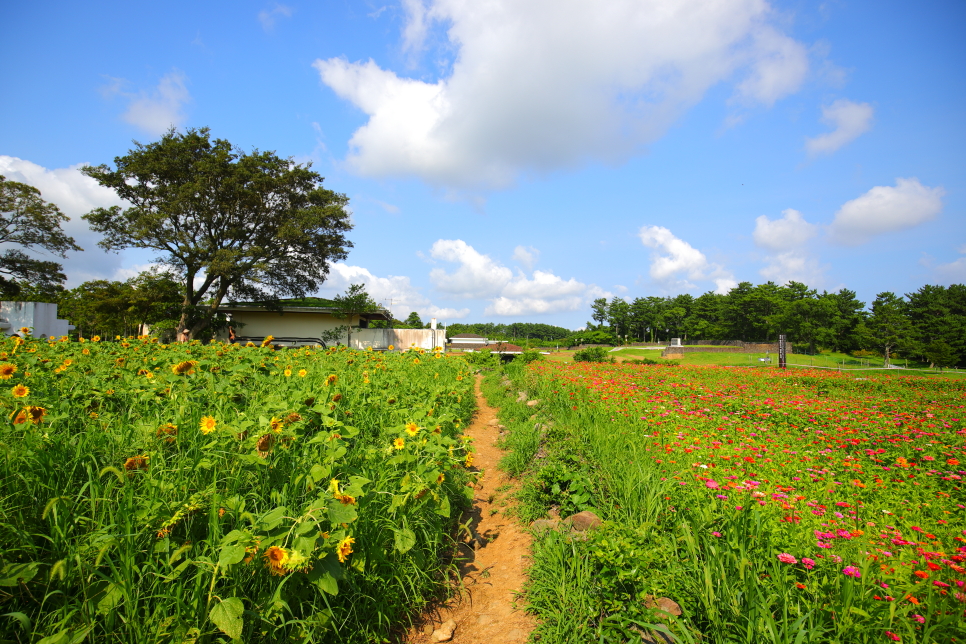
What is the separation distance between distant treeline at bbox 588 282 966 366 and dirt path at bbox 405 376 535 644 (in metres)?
39.2

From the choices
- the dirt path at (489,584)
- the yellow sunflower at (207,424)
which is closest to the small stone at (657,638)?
the dirt path at (489,584)

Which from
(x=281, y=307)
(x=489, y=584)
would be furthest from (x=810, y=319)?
(x=489, y=584)

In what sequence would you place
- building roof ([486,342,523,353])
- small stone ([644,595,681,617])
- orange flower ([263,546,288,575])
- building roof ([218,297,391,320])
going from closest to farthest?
orange flower ([263,546,288,575]) → small stone ([644,595,681,617]) → building roof ([486,342,523,353]) → building roof ([218,297,391,320])

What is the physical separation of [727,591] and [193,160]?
94.8 feet

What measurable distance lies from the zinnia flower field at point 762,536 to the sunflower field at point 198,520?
910mm

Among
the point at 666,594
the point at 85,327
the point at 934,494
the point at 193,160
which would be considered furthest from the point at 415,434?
the point at 85,327

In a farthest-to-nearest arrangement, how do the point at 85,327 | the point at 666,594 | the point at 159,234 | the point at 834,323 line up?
the point at 834,323 → the point at 85,327 → the point at 159,234 → the point at 666,594

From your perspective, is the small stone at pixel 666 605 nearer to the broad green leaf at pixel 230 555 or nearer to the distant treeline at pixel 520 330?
the broad green leaf at pixel 230 555

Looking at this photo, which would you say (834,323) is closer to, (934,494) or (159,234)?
(934,494)

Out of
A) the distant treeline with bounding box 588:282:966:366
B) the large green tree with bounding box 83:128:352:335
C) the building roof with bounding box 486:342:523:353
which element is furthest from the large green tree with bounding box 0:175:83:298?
the distant treeline with bounding box 588:282:966:366

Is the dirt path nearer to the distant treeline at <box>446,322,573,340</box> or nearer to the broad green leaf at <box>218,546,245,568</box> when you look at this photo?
the broad green leaf at <box>218,546,245,568</box>

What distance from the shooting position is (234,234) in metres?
23.9

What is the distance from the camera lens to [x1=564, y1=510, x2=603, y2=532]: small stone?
8.96ft

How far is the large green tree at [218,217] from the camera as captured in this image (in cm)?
2234
